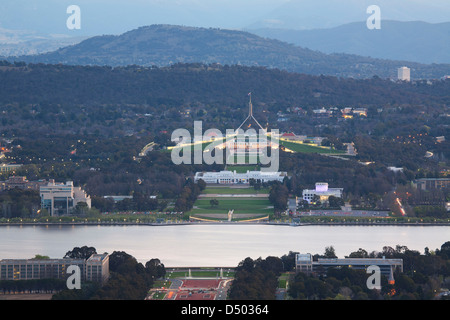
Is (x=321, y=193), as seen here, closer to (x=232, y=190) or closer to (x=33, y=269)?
(x=232, y=190)

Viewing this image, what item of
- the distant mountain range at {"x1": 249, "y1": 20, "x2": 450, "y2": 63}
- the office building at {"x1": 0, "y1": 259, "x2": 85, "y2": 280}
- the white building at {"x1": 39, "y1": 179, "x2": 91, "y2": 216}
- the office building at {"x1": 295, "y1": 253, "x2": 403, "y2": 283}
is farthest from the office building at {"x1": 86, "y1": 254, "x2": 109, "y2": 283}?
the distant mountain range at {"x1": 249, "y1": 20, "x2": 450, "y2": 63}

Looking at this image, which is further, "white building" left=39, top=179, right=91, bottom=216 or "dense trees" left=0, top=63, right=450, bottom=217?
"dense trees" left=0, top=63, right=450, bottom=217

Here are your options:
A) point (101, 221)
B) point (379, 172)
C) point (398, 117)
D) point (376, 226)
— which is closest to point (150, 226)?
point (101, 221)

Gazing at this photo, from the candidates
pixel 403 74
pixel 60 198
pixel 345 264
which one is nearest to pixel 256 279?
pixel 345 264

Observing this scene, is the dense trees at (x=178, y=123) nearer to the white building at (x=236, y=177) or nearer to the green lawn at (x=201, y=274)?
the white building at (x=236, y=177)

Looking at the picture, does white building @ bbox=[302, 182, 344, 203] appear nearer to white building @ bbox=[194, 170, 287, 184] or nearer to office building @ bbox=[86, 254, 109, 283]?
white building @ bbox=[194, 170, 287, 184]

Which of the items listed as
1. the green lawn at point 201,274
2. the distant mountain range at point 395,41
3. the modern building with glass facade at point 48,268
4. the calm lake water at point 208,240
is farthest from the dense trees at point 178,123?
the distant mountain range at point 395,41
